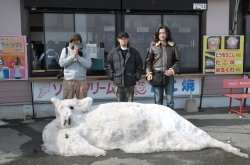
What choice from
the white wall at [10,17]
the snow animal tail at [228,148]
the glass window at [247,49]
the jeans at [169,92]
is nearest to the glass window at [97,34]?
the white wall at [10,17]

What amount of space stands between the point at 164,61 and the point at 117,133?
5.91 ft

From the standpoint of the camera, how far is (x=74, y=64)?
5.39m

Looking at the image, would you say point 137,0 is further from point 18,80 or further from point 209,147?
point 209,147

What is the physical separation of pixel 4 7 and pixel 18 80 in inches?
67.8

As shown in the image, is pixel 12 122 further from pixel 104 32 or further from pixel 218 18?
pixel 218 18

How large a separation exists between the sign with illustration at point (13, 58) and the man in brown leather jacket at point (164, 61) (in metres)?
3.04

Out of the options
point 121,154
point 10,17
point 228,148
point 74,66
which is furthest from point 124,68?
point 10,17

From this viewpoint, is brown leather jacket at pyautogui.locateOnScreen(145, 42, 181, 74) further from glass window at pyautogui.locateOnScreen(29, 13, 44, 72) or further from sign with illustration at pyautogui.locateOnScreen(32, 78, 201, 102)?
glass window at pyautogui.locateOnScreen(29, 13, 44, 72)

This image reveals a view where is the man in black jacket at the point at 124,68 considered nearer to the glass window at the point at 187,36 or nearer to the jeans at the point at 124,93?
the jeans at the point at 124,93

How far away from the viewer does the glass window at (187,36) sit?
24.4 ft

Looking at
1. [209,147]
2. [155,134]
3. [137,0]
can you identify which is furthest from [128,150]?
[137,0]

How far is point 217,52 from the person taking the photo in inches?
289

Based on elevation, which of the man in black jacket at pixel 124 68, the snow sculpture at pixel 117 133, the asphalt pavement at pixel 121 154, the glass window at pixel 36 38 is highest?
the glass window at pixel 36 38

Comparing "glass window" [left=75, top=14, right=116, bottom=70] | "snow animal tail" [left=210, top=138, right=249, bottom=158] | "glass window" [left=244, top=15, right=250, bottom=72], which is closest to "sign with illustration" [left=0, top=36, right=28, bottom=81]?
"glass window" [left=75, top=14, right=116, bottom=70]
